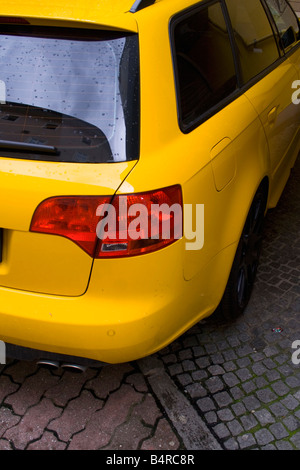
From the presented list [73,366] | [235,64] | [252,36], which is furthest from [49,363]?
[252,36]

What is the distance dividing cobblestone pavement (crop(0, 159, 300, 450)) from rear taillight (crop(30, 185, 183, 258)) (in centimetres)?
94

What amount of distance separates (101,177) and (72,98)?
35 cm

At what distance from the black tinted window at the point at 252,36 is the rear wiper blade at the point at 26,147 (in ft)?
4.51

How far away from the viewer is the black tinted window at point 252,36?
2.71 metres

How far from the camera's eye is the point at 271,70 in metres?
3.06

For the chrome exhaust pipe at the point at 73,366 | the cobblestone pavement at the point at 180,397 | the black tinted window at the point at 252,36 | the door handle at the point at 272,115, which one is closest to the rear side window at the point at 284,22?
the black tinted window at the point at 252,36

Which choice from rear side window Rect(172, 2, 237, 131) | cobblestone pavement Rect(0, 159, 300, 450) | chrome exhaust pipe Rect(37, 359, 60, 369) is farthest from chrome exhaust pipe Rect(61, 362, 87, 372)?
rear side window Rect(172, 2, 237, 131)

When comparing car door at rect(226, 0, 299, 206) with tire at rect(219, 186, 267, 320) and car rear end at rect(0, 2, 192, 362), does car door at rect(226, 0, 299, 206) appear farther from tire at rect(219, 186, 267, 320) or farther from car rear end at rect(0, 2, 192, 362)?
car rear end at rect(0, 2, 192, 362)

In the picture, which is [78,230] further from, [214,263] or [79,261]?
[214,263]

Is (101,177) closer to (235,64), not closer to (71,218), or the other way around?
(71,218)

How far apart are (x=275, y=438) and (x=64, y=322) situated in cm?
111

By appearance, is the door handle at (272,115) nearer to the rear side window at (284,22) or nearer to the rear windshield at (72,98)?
the rear side window at (284,22)

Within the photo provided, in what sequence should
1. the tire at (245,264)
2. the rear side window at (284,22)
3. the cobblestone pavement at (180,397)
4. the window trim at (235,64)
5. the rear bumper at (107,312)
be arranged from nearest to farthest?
the rear bumper at (107,312), the window trim at (235,64), the cobblestone pavement at (180,397), the tire at (245,264), the rear side window at (284,22)

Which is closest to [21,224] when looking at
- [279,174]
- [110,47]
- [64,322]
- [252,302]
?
[64,322]
